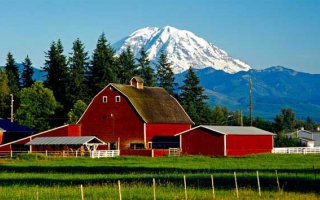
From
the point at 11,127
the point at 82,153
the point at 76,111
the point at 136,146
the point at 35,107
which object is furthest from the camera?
the point at 35,107

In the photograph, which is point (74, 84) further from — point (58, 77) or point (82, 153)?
point (82, 153)

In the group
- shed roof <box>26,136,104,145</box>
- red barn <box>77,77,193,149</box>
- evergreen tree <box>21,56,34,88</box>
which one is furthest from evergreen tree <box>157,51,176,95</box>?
shed roof <box>26,136,104,145</box>

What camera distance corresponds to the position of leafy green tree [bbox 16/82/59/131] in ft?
321

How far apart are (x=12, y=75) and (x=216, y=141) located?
173 ft

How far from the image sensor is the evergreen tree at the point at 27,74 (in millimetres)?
119200

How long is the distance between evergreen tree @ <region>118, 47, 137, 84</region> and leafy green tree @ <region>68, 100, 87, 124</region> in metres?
16.1

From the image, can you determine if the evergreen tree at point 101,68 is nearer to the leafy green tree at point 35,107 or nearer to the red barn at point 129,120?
the leafy green tree at point 35,107

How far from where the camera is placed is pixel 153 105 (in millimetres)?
87812

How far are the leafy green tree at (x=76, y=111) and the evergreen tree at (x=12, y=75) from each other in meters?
17.6

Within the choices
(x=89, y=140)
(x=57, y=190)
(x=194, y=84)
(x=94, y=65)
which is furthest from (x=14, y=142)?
(x=57, y=190)

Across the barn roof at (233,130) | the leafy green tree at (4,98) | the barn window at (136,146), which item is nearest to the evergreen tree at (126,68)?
the leafy green tree at (4,98)

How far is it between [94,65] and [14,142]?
30450 mm

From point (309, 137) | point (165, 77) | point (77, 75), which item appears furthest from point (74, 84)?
point (309, 137)

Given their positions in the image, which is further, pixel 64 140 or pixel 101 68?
pixel 101 68
